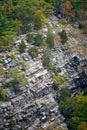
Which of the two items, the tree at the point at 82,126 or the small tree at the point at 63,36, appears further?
the small tree at the point at 63,36

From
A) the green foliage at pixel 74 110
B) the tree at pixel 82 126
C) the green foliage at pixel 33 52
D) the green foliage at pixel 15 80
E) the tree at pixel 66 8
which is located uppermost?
the tree at pixel 66 8

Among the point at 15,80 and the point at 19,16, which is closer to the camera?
the point at 15,80

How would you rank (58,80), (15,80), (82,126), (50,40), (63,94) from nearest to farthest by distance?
(82,126) → (15,80) → (63,94) → (58,80) → (50,40)

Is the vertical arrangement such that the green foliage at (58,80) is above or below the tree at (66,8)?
below

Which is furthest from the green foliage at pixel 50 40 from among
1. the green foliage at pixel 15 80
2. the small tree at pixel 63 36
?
the green foliage at pixel 15 80

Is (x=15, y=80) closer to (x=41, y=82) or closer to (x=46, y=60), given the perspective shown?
(x=41, y=82)

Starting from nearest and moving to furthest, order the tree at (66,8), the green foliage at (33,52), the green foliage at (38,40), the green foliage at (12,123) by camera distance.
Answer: the green foliage at (12,123) < the green foliage at (33,52) < the green foliage at (38,40) < the tree at (66,8)

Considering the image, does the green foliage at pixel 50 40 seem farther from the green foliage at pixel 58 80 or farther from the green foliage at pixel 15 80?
the green foliage at pixel 15 80

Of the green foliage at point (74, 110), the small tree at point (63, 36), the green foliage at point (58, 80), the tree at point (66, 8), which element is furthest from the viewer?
the tree at point (66, 8)

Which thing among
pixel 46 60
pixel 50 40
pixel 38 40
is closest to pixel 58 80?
pixel 46 60

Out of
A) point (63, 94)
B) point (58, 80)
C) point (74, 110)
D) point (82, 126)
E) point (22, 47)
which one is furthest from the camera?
point (58, 80)

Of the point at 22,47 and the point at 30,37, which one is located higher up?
the point at 30,37

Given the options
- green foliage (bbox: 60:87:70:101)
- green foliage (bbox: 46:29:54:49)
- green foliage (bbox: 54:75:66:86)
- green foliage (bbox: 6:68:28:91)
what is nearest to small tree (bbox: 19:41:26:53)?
green foliage (bbox: 6:68:28:91)
